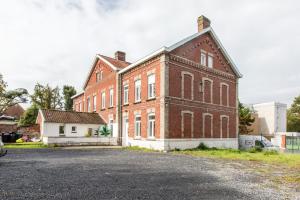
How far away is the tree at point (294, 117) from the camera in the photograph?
5472 cm

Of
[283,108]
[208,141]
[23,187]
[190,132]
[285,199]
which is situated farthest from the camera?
[283,108]

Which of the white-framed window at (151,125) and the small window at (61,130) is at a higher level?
the white-framed window at (151,125)

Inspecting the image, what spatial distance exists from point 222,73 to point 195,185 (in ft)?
64.2

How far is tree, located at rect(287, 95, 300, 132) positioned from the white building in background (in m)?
11.7

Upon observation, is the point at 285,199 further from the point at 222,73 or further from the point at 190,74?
the point at 222,73

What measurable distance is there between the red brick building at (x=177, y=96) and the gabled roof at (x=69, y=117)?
1.21 metres

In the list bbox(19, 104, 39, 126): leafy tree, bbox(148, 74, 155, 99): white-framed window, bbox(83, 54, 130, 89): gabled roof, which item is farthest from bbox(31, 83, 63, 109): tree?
bbox(148, 74, 155, 99): white-framed window

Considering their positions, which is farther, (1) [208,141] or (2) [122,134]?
(2) [122,134]

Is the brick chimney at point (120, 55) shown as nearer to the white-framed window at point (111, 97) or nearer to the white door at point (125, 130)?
the white-framed window at point (111, 97)

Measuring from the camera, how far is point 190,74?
Answer: 870 inches

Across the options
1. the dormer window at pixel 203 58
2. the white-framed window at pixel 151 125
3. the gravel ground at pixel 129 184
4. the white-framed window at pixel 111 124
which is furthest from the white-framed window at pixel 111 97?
the gravel ground at pixel 129 184

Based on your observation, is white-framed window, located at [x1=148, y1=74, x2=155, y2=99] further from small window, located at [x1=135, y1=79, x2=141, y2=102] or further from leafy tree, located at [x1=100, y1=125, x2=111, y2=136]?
leafy tree, located at [x1=100, y1=125, x2=111, y2=136]

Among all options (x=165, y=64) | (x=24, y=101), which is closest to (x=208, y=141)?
(x=165, y=64)

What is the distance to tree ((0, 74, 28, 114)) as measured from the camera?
37469mm
